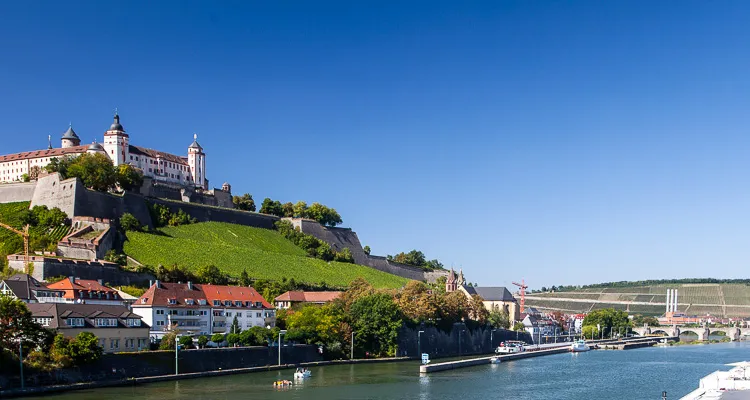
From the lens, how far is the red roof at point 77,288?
47.1m

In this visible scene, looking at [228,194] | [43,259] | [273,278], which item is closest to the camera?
[43,259]

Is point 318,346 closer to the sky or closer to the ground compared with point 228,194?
closer to the ground

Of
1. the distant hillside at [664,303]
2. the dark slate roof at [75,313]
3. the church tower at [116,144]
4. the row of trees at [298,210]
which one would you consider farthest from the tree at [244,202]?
the distant hillside at [664,303]

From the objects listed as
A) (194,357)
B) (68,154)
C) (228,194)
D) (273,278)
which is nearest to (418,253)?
(228,194)

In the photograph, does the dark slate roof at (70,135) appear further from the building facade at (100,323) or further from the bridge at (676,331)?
the bridge at (676,331)

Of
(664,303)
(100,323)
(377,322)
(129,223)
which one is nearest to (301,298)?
(377,322)

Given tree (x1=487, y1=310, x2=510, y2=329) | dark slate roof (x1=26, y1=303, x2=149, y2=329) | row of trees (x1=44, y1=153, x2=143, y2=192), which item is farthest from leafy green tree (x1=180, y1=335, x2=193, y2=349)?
tree (x1=487, y1=310, x2=510, y2=329)

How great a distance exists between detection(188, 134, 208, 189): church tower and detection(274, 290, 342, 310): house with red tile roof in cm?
2839

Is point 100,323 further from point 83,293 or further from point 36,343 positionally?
point 83,293

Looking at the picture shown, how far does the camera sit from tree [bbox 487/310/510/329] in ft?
281

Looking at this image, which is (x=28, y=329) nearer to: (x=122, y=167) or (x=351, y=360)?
(x=351, y=360)

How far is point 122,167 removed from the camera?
75.2m

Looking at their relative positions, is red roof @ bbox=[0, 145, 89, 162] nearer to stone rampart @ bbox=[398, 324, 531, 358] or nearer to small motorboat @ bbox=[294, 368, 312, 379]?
stone rampart @ bbox=[398, 324, 531, 358]

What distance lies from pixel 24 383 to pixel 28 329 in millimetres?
2472
